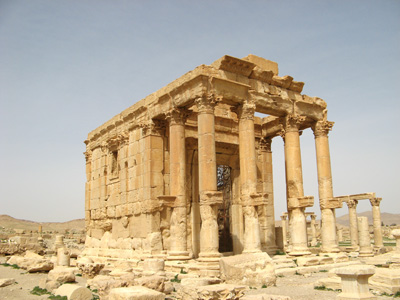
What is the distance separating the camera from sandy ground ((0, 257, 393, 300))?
9688 millimetres

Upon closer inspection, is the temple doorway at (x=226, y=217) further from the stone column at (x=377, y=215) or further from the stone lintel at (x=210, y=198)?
the stone column at (x=377, y=215)

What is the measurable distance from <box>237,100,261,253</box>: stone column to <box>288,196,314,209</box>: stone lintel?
2.66 meters

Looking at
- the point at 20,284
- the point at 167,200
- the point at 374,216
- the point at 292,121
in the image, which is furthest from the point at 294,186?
the point at 374,216

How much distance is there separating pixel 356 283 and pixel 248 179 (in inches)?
264

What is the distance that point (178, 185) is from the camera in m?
14.8

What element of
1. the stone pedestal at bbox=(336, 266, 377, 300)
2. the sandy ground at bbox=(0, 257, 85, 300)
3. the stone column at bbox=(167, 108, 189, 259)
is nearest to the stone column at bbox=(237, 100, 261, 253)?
the stone column at bbox=(167, 108, 189, 259)

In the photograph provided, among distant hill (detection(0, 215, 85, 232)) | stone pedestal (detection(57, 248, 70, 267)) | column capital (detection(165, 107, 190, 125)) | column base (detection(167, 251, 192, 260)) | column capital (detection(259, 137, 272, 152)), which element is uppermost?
column capital (detection(165, 107, 190, 125))

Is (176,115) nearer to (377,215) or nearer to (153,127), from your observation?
(153,127)

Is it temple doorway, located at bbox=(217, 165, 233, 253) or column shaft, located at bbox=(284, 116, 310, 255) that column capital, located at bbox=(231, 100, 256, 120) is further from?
temple doorway, located at bbox=(217, 165, 233, 253)

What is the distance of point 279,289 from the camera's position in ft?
34.7

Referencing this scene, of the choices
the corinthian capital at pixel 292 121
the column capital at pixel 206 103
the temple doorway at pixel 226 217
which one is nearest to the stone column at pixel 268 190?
the temple doorway at pixel 226 217

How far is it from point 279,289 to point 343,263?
19.1ft

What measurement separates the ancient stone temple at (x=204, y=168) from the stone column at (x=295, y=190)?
1.6 inches

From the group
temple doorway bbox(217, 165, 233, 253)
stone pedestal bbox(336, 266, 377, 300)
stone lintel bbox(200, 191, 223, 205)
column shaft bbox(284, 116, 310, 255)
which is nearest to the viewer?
stone pedestal bbox(336, 266, 377, 300)
